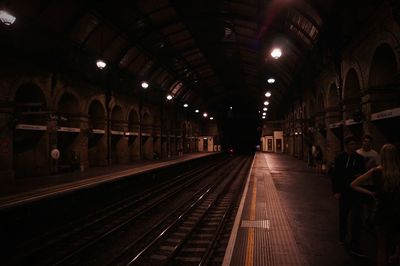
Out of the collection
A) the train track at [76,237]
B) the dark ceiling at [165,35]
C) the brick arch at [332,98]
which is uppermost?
the dark ceiling at [165,35]

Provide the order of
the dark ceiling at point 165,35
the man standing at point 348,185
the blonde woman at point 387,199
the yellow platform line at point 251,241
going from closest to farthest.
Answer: the blonde woman at point 387,199 → the yellow platform line at point 251,241 → the man standing at point 348,185 → the dark ceiling at point 165,35

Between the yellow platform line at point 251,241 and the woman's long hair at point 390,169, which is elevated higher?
the woman's long hair at point 390,169

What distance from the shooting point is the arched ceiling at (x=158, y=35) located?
14.1 m

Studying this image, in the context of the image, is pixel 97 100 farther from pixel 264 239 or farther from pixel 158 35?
pixel 264 239

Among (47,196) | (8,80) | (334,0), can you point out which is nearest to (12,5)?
(8,80)

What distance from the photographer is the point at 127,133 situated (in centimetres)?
2503

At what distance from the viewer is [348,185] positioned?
17.2ft

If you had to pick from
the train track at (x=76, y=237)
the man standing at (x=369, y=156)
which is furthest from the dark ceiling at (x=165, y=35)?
the train track at (x=76, y=237)

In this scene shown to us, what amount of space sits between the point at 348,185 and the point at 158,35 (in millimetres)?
19762

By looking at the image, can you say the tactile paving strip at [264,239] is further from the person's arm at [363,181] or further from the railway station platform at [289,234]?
the person's arm at [363,181]

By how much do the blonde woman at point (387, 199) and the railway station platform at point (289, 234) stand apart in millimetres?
989

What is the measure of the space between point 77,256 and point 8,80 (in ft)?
31.9

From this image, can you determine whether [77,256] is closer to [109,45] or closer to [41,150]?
[41,150]

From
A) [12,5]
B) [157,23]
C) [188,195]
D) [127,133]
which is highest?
[157,23]
